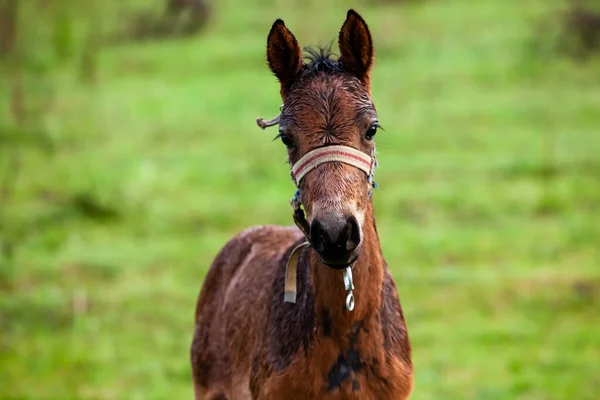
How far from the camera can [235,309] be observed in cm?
607

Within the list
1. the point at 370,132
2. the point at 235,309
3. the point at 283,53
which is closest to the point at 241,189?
the point at 235,309

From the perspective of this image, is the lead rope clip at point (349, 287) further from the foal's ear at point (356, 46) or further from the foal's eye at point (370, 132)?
the foal's ear at point (356, 46)

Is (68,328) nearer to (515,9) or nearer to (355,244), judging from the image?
(355,244)

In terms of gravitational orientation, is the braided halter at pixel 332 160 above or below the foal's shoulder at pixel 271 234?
above

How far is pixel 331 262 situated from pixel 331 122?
2.19ft

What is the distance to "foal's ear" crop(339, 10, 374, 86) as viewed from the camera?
4.77m

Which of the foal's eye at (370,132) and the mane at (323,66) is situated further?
the mane at (323,66)

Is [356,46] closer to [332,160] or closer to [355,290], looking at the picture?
[332,160]

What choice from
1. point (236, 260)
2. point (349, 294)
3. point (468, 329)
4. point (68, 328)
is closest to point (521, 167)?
point (468, 329)

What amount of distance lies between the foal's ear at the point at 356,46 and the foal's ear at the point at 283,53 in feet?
0.69

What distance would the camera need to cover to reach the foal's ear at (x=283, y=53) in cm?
479

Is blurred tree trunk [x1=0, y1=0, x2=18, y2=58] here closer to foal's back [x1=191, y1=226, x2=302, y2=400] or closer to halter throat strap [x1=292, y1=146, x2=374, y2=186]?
foal's back [x1=191, y1=226, x2=302, y2=400]

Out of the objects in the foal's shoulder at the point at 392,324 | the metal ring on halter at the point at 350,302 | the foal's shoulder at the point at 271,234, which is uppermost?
the foal's shoulder at the point at 271,234

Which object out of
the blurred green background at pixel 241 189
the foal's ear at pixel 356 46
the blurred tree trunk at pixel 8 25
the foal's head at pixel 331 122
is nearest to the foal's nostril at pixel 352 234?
the foal's head at pixel 331 122
